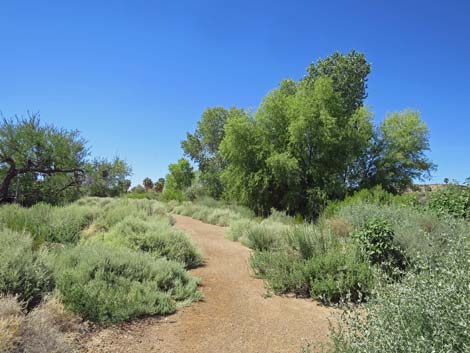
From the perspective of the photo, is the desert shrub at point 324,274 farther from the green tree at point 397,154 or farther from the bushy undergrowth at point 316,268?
the green tree at point 397,154

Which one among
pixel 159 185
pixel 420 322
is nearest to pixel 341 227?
pixel 420 322

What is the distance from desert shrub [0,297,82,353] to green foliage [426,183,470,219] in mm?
8882

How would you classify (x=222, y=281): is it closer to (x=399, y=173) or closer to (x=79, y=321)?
(x=79, y=321)

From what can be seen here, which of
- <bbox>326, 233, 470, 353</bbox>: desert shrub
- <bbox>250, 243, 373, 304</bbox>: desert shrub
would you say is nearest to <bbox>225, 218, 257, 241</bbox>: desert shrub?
<bbox>250, 243, 373, 304</bbox>: desert shrub

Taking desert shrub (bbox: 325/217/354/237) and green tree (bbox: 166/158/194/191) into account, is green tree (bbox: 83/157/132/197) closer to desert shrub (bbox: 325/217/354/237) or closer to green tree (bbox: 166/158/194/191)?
green tree (bbox: 166/158/194/191)

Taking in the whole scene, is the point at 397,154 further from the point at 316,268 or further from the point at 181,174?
the point at 181,174

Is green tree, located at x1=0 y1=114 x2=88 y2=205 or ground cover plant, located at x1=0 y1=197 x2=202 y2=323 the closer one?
ground cover plant, located at x1=0 y1=197 x2=202 y2=323

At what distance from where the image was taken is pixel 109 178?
25172 millimetres

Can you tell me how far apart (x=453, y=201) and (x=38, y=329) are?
10471mm

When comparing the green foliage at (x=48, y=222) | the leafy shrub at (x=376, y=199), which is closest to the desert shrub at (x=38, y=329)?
the green foliage at (x=48, y=222)

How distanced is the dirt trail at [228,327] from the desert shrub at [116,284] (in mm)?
188

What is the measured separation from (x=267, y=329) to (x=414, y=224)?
4.24 m

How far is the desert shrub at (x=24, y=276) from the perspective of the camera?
135 inches

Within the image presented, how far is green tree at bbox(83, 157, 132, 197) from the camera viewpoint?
862 inches
